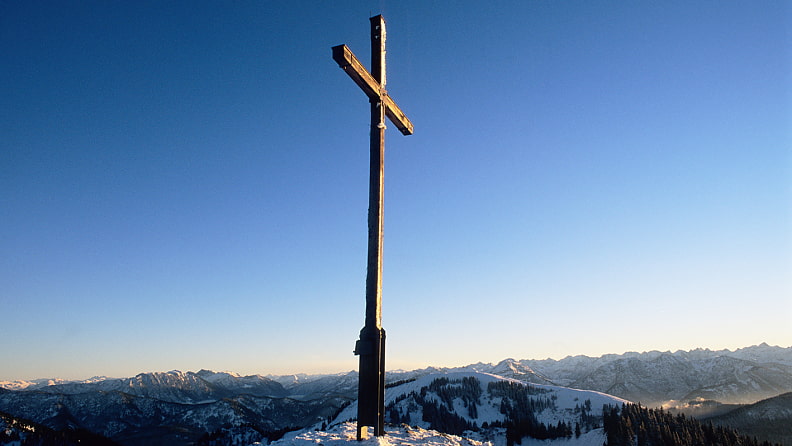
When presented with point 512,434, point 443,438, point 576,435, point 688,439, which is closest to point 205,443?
point 512,434

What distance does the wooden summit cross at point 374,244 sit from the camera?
12930 mm

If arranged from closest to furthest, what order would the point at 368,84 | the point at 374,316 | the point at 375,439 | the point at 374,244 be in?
the point at 374,316 < the point at 375,439 < the point at 374,244 < the point at 368,84

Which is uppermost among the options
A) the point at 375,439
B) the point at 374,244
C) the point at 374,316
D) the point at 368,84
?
the point at 368,84

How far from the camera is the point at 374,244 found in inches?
539

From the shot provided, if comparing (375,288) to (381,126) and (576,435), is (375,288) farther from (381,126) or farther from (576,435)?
(576,435)

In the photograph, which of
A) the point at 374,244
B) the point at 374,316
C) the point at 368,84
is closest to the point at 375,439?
the point at 374,316

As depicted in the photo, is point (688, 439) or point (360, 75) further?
point (688, 439)

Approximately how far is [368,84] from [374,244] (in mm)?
5069

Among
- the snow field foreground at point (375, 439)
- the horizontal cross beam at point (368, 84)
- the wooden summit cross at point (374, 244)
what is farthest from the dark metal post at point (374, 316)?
the snow field foreground at point (375, 439)

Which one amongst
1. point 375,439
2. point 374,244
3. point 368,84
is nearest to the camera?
point 375,439

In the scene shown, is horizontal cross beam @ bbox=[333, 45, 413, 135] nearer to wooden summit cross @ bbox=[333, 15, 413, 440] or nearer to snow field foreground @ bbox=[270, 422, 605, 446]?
wooden summit cross @ bbox=[333, 15, 413, 440]

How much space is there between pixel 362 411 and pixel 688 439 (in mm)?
122728

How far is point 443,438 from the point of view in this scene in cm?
1864

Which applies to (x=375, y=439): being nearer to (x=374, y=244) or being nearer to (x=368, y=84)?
(x=374, y=244)
